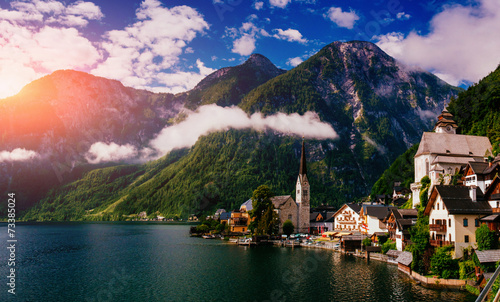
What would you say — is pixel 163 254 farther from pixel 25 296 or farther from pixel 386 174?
pixel 386 174

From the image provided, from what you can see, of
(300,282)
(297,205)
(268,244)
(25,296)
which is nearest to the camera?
(25,296)

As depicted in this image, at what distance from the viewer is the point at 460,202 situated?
161 ft

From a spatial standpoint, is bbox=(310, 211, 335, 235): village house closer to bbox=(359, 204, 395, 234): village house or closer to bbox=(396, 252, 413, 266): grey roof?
bbox=(359, 204, 395, 234): village house

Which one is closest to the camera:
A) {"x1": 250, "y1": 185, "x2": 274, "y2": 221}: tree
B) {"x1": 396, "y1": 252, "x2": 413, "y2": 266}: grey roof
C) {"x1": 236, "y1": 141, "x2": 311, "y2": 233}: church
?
{"x1": 396, "y1": 252, "x2": 413, "y2": 266}: grey roof

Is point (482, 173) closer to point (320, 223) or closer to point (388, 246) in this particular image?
point (388, 246)

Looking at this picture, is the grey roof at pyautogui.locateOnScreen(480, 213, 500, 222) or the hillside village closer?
the grey roof at pyautogui.locateOnScreen(480, 213, 500, 222)

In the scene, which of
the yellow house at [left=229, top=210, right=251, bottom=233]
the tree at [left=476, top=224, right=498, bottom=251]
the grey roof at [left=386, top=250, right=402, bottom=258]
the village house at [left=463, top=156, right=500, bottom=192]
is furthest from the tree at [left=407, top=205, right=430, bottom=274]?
the yellow house at [left=229, top=210, right=251, bottom=233]

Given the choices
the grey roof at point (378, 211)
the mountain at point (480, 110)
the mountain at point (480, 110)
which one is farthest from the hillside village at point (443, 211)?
the mountain at point (480, 110)

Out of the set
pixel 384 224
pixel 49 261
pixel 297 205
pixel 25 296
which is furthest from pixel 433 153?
pixel 49 261

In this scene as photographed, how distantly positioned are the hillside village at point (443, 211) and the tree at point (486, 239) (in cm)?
22

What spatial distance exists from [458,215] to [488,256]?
22.2ft

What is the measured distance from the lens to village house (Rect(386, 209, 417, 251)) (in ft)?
211

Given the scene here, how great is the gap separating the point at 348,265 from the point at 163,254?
45020 millimetres

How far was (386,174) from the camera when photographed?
138 meters
